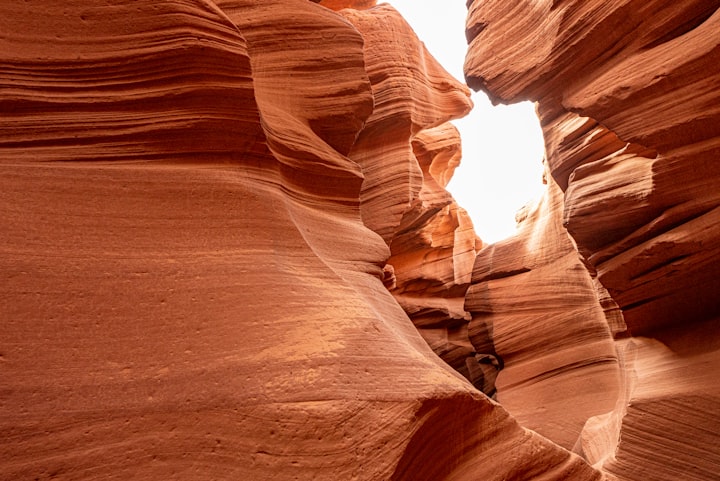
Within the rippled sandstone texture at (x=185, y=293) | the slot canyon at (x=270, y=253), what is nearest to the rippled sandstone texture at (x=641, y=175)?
the slot canyon at (x=270, y=253)

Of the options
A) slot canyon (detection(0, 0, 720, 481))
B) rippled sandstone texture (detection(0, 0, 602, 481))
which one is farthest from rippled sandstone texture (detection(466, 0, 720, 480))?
rippled sandstone texture (detection(0, 0, 602, 481))

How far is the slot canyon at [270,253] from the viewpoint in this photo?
86.4 inches

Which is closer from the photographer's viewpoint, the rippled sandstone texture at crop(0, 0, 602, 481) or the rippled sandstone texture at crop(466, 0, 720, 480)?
the rippled sandstone texture at crop(0, 0, 602, 481)

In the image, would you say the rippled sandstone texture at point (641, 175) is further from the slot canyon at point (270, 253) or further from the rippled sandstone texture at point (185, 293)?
the rippled sandstone texture at point (185, 293)

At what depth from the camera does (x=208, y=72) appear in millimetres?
3234

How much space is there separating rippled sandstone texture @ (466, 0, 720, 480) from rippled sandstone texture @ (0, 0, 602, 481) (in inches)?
106

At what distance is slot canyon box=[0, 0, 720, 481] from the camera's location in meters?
2.20

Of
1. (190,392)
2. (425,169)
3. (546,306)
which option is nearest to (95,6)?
(190,392)

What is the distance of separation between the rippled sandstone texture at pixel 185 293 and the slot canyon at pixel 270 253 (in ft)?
0.04

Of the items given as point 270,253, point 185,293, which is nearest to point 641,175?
point 270,253

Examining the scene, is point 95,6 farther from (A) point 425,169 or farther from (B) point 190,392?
(A) point 425,169

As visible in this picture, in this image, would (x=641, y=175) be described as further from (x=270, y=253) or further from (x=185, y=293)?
(x=185, y=293)

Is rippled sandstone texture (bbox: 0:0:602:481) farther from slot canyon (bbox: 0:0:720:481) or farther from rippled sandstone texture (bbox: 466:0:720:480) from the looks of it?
rippled sandstone texture (bbox: 466:0:720:480)

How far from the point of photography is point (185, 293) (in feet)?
8.56
